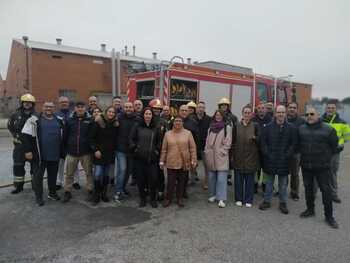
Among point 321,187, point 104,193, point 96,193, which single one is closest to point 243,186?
point 321,187

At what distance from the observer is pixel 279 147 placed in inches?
191

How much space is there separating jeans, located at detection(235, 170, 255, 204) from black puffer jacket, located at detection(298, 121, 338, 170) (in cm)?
99

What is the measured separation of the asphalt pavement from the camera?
135 inches

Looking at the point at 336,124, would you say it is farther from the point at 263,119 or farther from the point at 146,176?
the point at 146,176

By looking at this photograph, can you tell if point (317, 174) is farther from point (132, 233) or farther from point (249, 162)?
point (132, 233)

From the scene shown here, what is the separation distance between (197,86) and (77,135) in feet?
13.8

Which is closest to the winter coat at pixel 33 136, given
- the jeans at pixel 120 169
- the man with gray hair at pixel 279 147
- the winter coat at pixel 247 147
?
the jeans at pixel 120 169

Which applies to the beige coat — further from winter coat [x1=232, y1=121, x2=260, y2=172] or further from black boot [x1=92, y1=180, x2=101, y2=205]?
black boot [x1=92, y1=180, x2=101, y2=205]

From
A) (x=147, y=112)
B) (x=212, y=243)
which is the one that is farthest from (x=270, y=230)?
(x=147, y=112)

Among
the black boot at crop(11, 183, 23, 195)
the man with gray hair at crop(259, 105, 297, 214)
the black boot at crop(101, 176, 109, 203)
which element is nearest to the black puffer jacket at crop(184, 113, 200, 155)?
the man with gray hair at crop(259, 105, 297, 214)

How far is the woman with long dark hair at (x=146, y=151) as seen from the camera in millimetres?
4973

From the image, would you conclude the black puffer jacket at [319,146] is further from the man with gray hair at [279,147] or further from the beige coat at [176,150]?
the beige coat at [176,150]

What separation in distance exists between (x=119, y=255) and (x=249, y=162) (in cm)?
272

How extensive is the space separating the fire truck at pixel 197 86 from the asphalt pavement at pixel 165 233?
3.42 m
